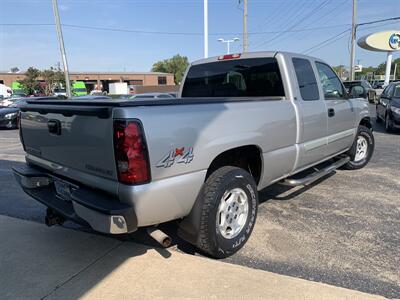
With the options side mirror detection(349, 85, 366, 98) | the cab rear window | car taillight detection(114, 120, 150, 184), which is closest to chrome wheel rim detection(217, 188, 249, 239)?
car taillight detection(114, 120, 150, 184)

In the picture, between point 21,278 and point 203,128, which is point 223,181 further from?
point 21,278

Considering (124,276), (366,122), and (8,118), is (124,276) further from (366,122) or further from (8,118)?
(8,118)

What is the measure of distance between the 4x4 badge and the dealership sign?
36.6 m

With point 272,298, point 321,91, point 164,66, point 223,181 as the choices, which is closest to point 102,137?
point 223,181

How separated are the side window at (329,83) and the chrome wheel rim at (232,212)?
2321 mm

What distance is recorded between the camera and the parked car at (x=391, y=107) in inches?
430

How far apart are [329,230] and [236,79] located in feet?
7.28

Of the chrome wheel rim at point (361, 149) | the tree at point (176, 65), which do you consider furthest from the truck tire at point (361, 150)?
the tree at point (176, 65)

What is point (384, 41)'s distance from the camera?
1341 inches

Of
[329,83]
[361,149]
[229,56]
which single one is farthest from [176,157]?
[361,149]

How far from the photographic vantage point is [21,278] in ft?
10.6

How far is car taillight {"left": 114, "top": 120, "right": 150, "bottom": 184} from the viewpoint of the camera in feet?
8.57

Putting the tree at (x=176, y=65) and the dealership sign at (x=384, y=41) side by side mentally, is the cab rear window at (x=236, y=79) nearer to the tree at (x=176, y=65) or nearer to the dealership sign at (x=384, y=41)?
the dealership sign at (x=384, y=41)

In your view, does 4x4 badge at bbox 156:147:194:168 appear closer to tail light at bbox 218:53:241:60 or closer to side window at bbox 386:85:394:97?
tail light at bbox 218:53:241:60
